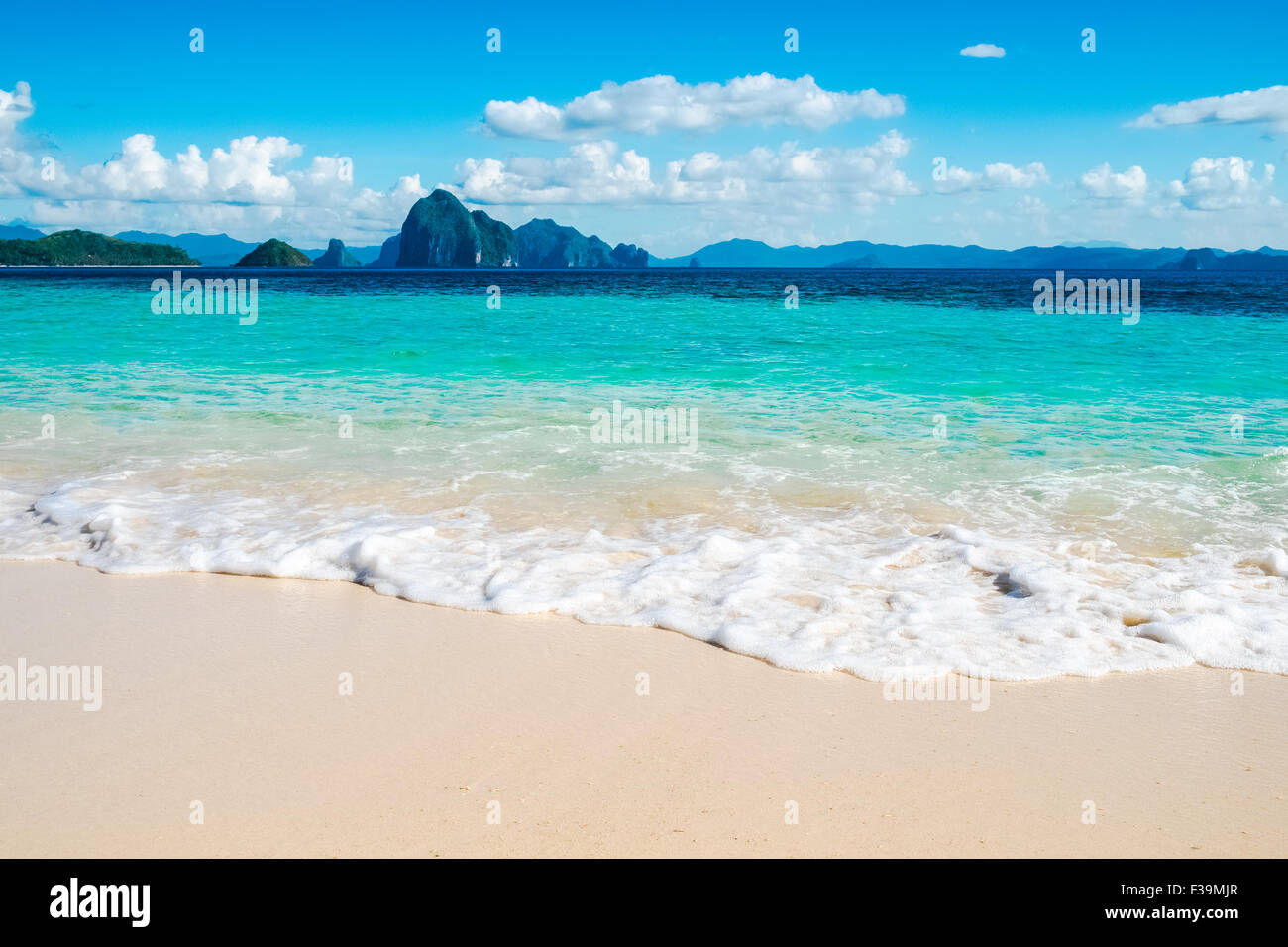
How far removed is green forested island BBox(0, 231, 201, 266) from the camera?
454 ft

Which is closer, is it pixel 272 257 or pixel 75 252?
pixel 75 252

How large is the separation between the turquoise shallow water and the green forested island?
150 m

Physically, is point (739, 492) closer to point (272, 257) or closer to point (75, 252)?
point (75, 252)

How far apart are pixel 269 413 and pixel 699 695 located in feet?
32.9

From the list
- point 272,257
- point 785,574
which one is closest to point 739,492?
point 785,574

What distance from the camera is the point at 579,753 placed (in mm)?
3787

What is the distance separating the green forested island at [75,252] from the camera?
138 m

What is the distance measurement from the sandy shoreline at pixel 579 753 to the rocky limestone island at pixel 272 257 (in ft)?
594

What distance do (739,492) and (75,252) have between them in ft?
552

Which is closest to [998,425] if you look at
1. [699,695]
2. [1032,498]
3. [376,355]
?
[1032,498]

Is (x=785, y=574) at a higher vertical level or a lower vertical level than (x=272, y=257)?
lower

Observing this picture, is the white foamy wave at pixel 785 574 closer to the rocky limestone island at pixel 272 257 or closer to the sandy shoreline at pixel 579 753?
the sandy shoreline at pixel 579 753

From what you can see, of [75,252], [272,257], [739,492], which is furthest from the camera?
[272,257]
